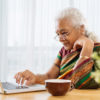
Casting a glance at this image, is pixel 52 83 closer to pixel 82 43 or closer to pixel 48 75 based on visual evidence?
pixel 82 43

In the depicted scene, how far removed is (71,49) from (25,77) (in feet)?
1.65

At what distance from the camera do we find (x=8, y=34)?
12.1 ft

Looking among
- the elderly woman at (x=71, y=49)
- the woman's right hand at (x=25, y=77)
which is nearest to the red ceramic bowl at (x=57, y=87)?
the elderly woman at (x=71, y=49)

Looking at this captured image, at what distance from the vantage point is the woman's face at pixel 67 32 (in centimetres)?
177

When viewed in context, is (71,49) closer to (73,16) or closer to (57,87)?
(73,16)

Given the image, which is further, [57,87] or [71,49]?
[71,49]

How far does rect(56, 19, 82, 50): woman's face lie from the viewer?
1769mm

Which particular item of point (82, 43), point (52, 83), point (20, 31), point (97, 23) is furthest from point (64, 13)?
point (97, 23)

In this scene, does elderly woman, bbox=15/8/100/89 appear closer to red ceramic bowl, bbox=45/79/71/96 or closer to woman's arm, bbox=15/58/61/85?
woman's arm, bbox=15/58/61/85

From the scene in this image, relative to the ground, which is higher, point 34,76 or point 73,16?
point 73,16

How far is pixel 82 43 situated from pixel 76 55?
13 centimetres

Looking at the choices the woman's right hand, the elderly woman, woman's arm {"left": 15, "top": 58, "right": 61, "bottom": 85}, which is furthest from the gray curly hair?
the woman's right hand

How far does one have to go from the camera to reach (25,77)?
1533mm

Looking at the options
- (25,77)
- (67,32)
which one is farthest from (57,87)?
(67,32)
